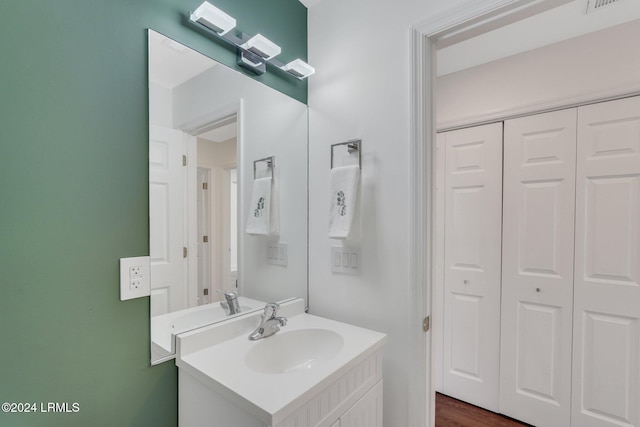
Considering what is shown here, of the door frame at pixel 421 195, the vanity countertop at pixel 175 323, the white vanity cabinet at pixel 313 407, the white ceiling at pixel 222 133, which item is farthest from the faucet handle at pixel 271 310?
the white ceiling at pixel 222 133

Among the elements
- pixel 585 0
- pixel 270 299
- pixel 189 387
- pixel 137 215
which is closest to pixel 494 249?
pixel 585 0

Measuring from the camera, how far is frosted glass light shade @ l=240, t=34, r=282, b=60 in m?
1.23

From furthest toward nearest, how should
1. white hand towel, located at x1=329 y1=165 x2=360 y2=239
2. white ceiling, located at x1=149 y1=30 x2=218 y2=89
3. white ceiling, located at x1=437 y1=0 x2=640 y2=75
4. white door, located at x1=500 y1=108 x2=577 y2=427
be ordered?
white door, located at x1=500 y1=108 x2=577 y2=427, white ceiling, located at x1=437 y1=0 x2=640 y2=75, white hand towel, located at x1=329 y1=165 x2=360 y2=239, white ceiling, located at x1=149 y1=30 x2=218 y2=89

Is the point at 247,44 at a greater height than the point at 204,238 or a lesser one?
greater

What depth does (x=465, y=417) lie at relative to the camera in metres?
2.01

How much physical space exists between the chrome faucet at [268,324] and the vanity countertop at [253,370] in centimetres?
2

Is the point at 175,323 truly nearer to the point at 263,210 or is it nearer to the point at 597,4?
the point at 263,210

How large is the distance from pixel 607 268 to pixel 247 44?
2218 millimetres

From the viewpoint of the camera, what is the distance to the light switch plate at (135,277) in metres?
0.91

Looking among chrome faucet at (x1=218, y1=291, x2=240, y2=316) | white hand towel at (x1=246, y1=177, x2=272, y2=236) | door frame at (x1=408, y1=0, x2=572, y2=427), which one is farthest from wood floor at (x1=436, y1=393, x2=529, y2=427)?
white hand towel at (x1=246, y1=177, x2=272, y2=236)

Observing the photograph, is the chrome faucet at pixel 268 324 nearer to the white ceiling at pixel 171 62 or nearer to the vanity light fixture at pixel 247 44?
the white ceiling at pixel 171 62

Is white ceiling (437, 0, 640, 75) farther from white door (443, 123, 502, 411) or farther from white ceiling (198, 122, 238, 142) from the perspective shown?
white ceiling (198, 122, 238, 142)

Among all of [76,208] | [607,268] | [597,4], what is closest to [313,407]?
[76,208]

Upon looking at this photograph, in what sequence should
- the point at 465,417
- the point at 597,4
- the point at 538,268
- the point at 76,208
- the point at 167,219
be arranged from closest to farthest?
the point at 76,208
the point at 167,219
the point at 597,4
the point at 538,268
the point at 465,417
